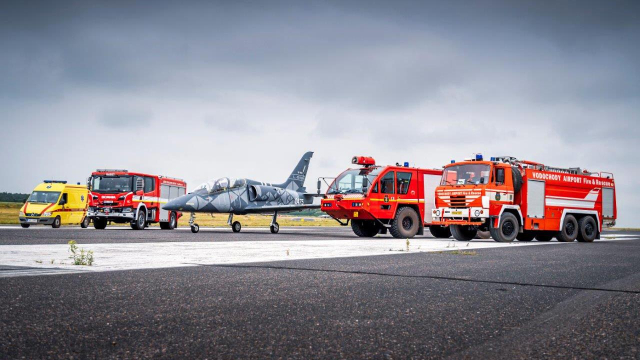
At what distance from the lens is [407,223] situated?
20.1m

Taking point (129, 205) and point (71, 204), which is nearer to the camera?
point (129, 205)

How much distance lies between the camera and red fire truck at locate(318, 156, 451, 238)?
19422 mm

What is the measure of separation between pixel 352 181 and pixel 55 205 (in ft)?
53.4

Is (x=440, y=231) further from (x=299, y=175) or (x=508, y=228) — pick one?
(x=299, y=175)

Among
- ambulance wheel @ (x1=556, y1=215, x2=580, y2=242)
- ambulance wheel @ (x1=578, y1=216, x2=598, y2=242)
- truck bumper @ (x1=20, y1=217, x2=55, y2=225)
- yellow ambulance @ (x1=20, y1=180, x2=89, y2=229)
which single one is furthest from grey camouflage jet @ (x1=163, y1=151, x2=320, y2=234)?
ambulance wheel @ (x1=578, y1=216, x2=598, y2=242)

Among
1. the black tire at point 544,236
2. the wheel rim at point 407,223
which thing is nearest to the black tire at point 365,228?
the wheel rim at point 407,223

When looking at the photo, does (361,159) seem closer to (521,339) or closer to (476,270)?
(476,270)

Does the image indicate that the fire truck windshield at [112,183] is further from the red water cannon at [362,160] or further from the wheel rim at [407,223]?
the wheel rim at [407,223]

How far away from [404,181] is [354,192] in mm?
1978

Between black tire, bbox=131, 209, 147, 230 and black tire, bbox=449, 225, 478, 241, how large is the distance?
47.4ft

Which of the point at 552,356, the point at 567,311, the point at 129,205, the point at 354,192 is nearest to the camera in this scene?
the point at 552,356

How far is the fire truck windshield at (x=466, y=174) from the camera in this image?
17.5 metres

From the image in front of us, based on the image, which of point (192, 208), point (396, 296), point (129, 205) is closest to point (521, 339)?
point (396, 296)

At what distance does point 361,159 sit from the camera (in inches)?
788
